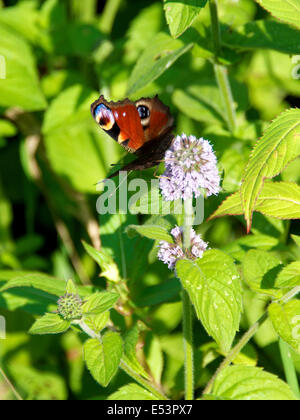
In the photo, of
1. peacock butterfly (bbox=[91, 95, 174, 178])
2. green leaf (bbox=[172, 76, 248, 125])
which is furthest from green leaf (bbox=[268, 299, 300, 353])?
green leaf (bbox=[172, 76, 248, 125])

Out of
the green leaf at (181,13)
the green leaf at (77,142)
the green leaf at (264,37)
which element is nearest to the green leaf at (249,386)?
the green leaf at (181,13)

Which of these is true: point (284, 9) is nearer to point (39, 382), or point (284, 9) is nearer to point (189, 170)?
point (189, 170)

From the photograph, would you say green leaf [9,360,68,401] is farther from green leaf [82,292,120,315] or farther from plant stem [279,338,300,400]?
plant stem [279,338,300,400]

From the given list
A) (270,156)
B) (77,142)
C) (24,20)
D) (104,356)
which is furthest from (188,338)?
(24,20)

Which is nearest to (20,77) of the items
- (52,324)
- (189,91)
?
(189,91)

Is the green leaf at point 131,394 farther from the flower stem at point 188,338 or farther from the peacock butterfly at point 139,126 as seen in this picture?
the peacock butterfly at point 139,126

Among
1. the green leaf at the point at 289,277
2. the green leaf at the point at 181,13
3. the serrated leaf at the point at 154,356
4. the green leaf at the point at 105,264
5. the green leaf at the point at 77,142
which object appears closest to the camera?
the green leaf at the point at 289,277
